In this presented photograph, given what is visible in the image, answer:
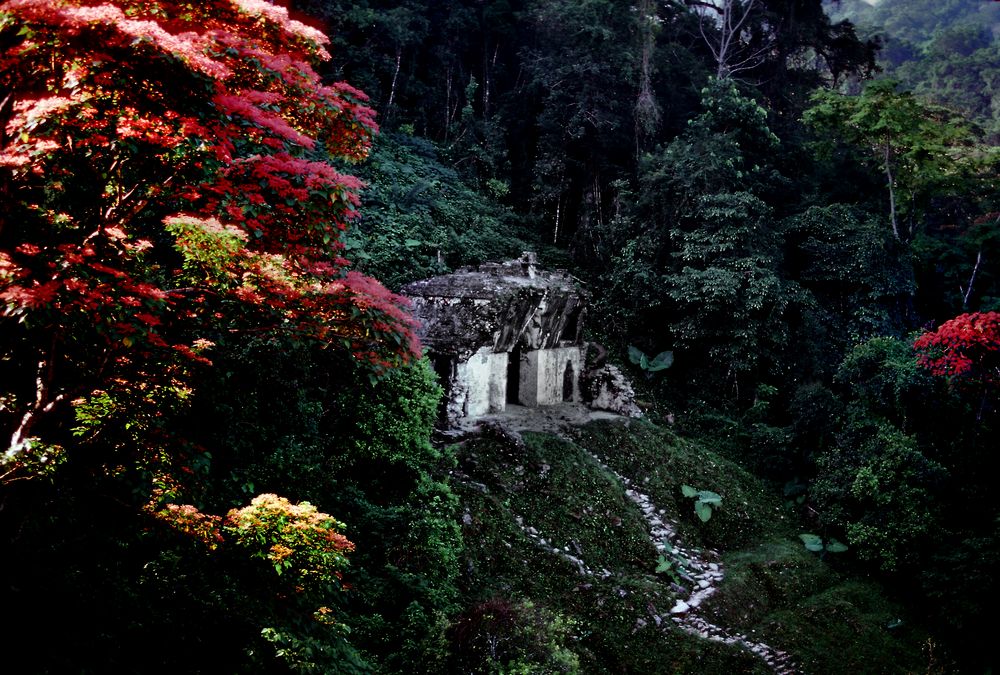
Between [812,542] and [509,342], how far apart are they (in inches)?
294

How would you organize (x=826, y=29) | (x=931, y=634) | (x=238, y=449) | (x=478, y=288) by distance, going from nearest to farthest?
(x=238, y=449) → (x=931, y=634) → (x=478, y=288) → (x=826, y=29)

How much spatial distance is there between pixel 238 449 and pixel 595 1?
68.0 feet

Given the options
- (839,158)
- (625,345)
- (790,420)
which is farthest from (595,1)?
(790,420)

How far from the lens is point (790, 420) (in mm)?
16812

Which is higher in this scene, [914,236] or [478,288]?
[914,236]

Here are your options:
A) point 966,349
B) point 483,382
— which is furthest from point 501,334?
point 966,349

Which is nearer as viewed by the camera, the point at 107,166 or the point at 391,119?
the point at 107,166

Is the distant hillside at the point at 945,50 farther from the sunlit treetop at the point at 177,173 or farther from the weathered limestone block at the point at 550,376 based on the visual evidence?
the sunlit treetop at the point at 177,173

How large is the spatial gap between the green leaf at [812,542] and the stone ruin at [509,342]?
15.4 feet

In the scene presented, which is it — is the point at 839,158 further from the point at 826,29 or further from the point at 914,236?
the point at 826,29

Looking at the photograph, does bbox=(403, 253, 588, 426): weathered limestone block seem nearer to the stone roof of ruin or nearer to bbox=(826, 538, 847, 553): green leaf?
the stone roof of ruin

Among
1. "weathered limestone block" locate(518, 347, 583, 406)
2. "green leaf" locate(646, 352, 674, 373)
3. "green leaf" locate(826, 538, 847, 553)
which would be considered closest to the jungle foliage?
"green leaf" locate(826, 538, 847, 553)

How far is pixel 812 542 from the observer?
12.0 metres

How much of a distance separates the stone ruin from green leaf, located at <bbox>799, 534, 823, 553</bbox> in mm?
4705
